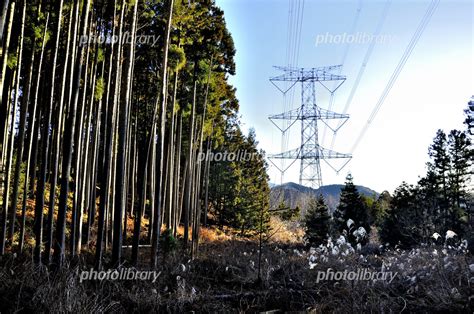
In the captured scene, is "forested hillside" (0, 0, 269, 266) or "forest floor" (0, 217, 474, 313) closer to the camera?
"forest floor" (0, 217, 474, 313)

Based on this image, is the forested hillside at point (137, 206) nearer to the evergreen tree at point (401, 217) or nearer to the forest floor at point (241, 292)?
the forest floor at point (241, 292)

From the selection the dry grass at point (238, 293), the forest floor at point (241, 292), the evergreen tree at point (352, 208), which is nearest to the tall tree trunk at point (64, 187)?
the forest floor at point (241, 292)

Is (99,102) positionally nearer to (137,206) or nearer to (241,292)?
(137,206)

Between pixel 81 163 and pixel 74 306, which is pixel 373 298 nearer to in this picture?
pixel 74 306

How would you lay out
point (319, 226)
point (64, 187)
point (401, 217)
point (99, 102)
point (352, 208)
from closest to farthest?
point (64, 187)
point (99, 102)
point (401, 217)
point (319, 226)
point (352, 208)

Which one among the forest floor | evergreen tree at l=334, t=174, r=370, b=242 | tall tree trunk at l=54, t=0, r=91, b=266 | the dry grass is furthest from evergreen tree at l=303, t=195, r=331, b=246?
tall tree trunk at l=54, t=0, r=91, b=266

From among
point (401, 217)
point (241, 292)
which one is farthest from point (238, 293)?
point (401, 217)

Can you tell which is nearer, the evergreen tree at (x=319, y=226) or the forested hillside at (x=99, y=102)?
the forested hillside at (x=99, y=102)

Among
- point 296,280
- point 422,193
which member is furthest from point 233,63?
point 422,193

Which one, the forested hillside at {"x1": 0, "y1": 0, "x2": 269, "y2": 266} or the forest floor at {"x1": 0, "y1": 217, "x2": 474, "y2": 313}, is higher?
the forested hillside at {"x1": 0, "y1": 0, "x2": 269, "y2": 266}

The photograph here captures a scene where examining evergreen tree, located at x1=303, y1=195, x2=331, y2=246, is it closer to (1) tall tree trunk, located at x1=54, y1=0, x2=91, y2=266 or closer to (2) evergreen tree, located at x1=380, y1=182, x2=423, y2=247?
(2) evergreen tree, located at x1=380, y1=182, x2=423, y2=247

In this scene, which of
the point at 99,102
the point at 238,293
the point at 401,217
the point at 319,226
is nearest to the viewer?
the point at 238,293

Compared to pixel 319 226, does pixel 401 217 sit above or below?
above

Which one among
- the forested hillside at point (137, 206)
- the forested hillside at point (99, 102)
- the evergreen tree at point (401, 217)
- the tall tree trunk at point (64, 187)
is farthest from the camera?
the evergreen tree at point (401, 217)
